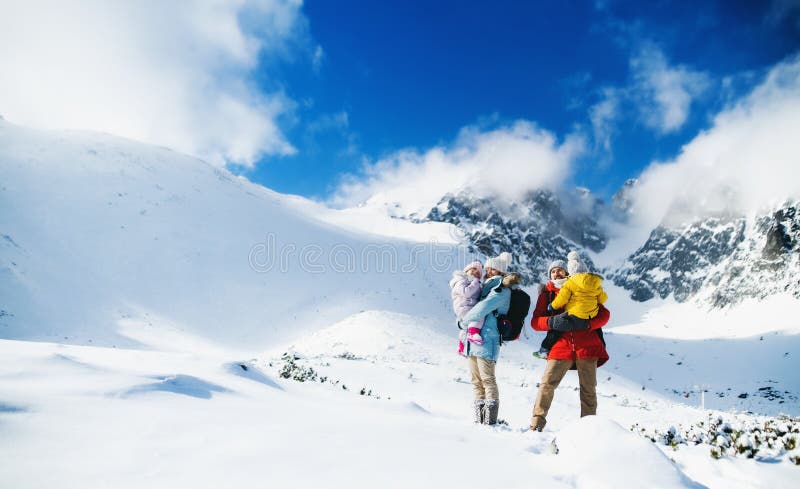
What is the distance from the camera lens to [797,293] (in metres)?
63.6

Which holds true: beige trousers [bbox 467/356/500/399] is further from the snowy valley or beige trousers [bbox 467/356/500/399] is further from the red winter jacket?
the red winter jacket

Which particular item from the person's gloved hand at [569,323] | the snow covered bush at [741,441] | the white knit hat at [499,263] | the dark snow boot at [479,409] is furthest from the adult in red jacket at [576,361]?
the snow covered bush at [741,441]

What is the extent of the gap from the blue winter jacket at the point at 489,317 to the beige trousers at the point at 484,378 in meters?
0.09

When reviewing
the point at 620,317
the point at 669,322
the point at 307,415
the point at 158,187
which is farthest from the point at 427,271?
the point at 620,317

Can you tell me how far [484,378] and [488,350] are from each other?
0.39 m

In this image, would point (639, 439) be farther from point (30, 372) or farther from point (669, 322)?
Result: point (669, 322)

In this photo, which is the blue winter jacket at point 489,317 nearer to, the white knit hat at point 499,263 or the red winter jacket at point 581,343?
the white knit hat at point 499,263

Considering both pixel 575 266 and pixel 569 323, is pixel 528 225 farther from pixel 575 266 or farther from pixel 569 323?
pixel 569 323

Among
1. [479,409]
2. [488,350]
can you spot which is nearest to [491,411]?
[479,409]

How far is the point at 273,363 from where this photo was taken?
33.0 feet

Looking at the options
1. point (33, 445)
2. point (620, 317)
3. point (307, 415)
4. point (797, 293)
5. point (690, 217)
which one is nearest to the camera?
point (33, 445)

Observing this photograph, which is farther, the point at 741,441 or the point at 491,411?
the point at 491,411

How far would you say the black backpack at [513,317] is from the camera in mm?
5332

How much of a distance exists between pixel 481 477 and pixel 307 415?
1.87 m
